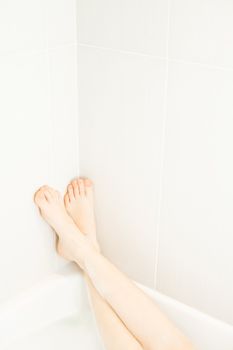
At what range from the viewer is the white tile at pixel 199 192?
117 cm

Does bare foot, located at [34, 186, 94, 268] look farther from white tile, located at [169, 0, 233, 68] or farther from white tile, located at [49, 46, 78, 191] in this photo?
white tile, located at [169, 0, 233, 68]

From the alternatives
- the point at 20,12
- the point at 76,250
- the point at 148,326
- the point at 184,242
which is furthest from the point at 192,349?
the point at 20,12

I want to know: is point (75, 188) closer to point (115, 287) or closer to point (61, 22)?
point (115, 287)

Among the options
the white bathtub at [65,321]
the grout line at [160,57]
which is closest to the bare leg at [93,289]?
the white bathtub at [65,321]

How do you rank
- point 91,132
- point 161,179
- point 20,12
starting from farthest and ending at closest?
point 91,132 → point 161,179 → point 20,12

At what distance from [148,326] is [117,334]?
84mm

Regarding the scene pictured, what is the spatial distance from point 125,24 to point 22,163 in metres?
0.43

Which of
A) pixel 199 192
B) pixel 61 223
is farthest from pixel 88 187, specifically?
pixel 199 192

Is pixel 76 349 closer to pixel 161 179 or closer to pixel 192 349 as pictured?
pixel 192 349

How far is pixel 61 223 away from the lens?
1.42 m

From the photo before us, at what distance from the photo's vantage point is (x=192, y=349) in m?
1.22

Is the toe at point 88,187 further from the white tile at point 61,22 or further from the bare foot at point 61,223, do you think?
the white tile at point 61,22

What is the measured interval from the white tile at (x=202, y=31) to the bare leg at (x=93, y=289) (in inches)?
19.4

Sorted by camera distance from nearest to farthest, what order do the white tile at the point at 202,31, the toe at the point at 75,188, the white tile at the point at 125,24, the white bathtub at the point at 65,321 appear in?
the white tile at the point at 202,31 → the white tile at the point at 125,24 → the white bathtub at the point at 65,321 → the toe at the point at 75,188
